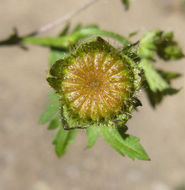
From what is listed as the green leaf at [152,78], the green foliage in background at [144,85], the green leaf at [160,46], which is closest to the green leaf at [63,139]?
the green foliage in background at [144,85]

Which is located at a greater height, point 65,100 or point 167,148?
point 167,148

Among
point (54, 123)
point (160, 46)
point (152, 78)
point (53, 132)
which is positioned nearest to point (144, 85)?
point (152, 78)

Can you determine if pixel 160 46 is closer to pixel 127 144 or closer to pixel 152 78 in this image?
pixel 152 78

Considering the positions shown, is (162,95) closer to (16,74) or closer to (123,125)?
(123,125)

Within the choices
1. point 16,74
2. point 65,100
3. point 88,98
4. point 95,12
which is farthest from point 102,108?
point 95,12

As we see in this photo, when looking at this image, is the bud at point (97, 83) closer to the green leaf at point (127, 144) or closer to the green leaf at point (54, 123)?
the green leaf at point (127, 144)
